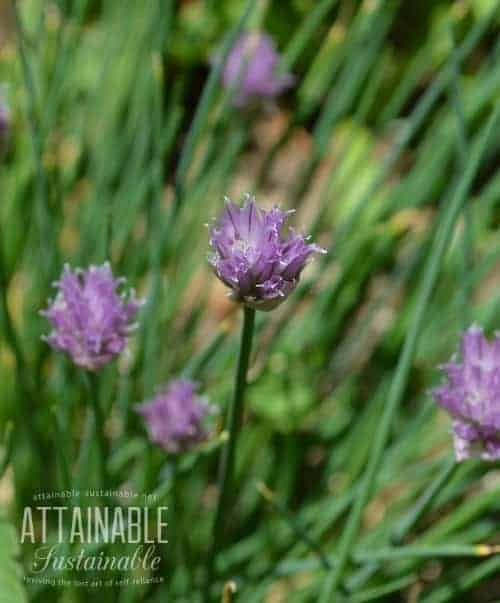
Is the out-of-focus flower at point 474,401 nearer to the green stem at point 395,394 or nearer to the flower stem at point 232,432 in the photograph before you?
the green stem at point 395,394

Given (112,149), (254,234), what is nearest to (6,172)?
(112,149)

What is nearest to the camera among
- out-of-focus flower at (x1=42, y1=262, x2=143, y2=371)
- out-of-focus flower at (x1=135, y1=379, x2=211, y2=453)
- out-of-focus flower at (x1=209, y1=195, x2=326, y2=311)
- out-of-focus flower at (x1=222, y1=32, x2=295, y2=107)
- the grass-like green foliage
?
out-of-focus flower at (x1=209, y1=195, x2=326, y2=311)

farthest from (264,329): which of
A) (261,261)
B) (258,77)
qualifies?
(261,261)

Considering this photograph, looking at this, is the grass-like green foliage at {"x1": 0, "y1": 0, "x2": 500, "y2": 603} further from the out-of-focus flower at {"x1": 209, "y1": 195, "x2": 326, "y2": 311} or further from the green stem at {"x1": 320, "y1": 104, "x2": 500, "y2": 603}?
the out-of-focus flower at {"x1": 209, "y1": 195, "x2": 326, "y2": 311}

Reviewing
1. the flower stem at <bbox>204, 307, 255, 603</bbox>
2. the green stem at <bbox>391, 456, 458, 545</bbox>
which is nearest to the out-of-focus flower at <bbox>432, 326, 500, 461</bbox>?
the green stem at <bbox>391, 456, 458, 545</bbox>

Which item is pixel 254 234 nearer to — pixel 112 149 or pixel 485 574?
pixel 485 574

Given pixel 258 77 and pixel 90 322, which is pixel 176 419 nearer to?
pixel 90 322
